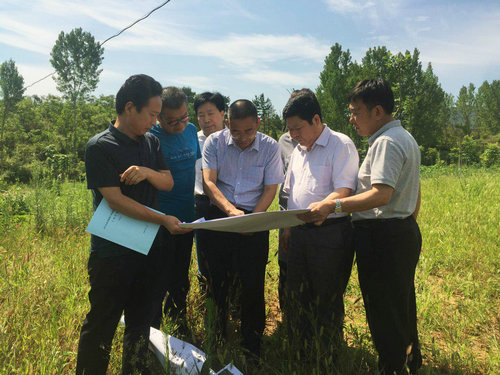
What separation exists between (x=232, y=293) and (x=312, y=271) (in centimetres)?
88

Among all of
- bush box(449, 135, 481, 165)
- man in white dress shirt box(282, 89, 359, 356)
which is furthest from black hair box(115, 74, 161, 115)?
bush box(449, 135, 481, 165)

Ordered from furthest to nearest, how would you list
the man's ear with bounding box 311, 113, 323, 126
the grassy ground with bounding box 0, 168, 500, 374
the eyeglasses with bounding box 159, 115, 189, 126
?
the eyeglasses with bounding box 159, 115, 189, 126, the man's ear with bounding box 311, 113, 323, 126, the grassy ground with bounding box 0, 168, 500, 374

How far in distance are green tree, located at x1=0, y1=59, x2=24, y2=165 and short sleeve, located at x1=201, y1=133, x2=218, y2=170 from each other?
38.9 meters

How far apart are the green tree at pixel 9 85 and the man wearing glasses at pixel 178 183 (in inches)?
1526

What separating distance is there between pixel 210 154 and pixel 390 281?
5.35 feet

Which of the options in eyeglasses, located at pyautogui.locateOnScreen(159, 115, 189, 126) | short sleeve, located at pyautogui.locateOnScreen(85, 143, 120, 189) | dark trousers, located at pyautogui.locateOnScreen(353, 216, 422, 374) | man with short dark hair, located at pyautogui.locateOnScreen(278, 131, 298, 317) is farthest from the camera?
man with short dark hair, located at pyautogui.locateOnScreen(278, 131, 298, 317)

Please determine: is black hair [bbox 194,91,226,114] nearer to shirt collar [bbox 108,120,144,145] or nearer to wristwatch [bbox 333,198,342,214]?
shirt collar [bbox 108,120,144,145]

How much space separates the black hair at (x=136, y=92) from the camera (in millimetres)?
1774

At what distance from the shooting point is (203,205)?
2906 millimetres

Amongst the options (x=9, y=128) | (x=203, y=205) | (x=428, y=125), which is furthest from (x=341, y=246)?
(x=9, y=128)

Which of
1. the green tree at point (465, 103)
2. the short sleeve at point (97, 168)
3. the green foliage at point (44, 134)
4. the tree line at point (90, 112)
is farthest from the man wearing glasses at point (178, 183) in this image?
the green tree at point (465, 103)

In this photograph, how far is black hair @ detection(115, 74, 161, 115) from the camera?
1.77 metres

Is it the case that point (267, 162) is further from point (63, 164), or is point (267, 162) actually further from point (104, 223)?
point (63, 164)

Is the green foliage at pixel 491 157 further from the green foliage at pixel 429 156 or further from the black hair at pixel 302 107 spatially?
the black hair at pixel 302 107
